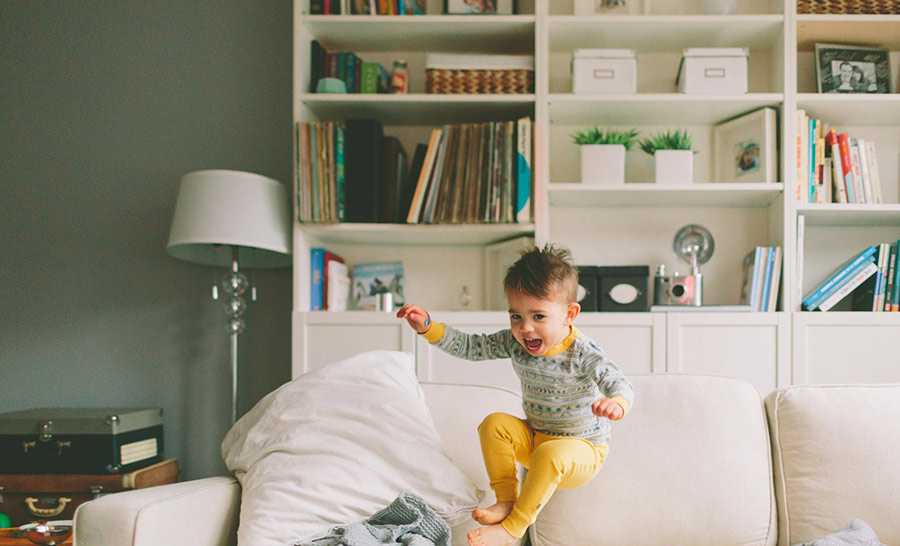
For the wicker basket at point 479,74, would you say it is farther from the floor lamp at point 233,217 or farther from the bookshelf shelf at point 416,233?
the floor lamp at point 233,217

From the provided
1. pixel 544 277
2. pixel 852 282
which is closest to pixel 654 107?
pixel 852 282

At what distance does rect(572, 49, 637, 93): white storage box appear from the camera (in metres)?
2.37

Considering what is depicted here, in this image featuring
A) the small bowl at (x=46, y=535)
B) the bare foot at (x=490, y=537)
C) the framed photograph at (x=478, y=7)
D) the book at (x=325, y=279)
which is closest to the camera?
the bare foot at (x=490, y=537)

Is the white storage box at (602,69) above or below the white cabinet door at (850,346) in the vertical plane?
above

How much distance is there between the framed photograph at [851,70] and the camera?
244 centimetres

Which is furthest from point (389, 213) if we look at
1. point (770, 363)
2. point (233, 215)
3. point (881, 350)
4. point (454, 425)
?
point (881, 350)

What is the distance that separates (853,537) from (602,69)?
171cm

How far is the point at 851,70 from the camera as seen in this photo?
2.46 meters

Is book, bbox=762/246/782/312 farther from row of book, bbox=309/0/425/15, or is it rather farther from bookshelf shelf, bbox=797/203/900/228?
row of book, bbox=309/0/425/15

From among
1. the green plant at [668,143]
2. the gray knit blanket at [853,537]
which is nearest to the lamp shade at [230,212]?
the green plant at [668,143]

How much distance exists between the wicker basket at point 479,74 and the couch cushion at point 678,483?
1.32m

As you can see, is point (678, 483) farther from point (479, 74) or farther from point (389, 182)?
point (479, 74)

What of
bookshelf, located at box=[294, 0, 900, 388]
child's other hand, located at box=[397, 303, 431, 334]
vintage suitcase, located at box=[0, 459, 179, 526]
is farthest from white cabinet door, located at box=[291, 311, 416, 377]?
child's other hand, located at box=[397, 303, 431, 334]

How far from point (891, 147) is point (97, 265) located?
3.33 metres
